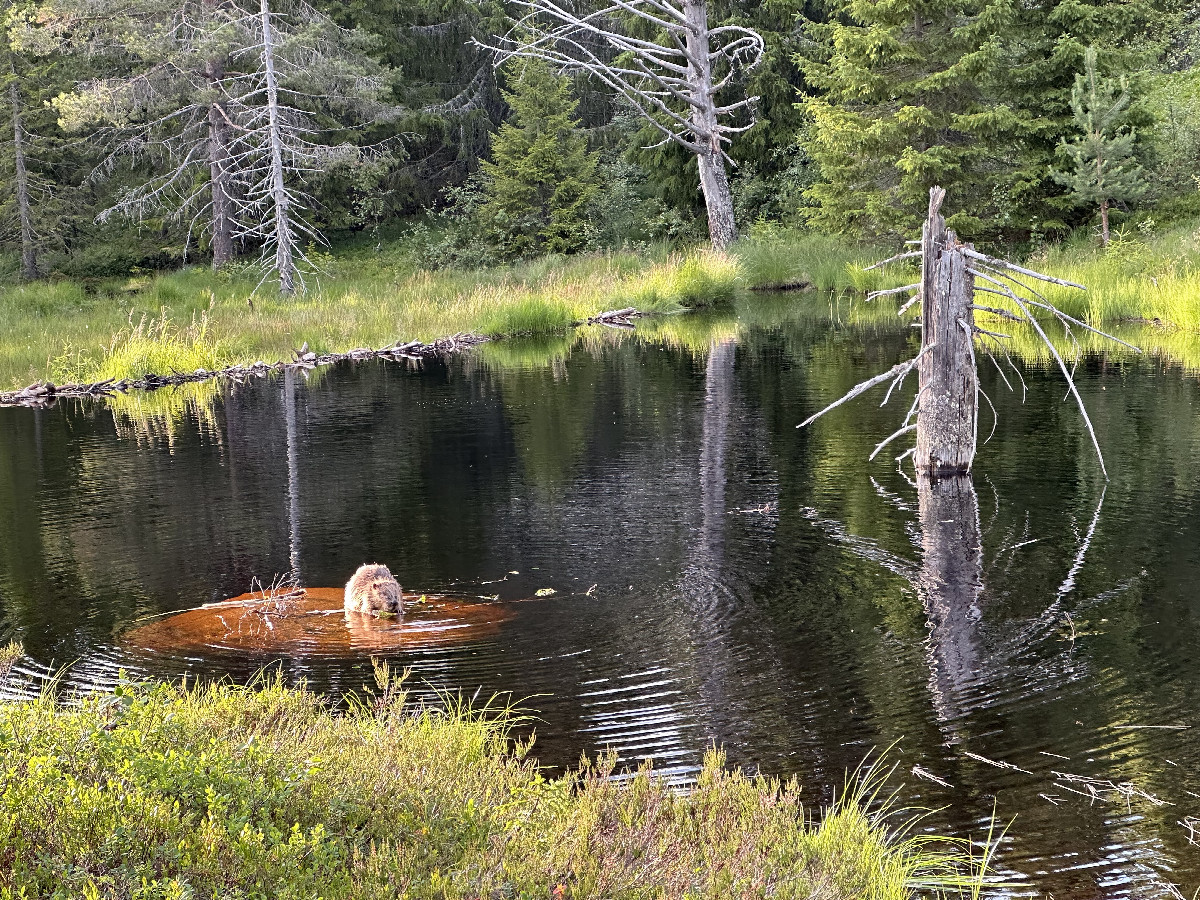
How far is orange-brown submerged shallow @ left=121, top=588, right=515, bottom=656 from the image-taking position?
7020 mm

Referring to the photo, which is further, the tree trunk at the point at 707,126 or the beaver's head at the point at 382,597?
the tree trunk at the point at 707,126

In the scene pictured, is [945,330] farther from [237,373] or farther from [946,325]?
[237,373]

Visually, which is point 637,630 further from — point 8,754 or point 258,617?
point 8,754

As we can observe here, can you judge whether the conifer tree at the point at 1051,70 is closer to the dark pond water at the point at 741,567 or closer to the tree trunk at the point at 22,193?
the dark pond water at the point at 741,567

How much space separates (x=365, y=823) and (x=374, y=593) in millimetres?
3366

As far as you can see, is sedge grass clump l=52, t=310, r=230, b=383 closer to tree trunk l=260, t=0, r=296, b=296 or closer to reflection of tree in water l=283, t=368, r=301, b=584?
reflection of tree in water l=283, t=368, r=301, b=584

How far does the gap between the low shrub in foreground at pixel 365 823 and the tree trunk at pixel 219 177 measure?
28876 mm

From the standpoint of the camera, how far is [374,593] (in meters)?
7.32

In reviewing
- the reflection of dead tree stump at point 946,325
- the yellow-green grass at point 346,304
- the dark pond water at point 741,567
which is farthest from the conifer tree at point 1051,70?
the reflection of dead tree stump at point 946,325

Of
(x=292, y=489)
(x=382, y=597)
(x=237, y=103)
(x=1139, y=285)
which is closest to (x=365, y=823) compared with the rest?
(x=382, y=597)

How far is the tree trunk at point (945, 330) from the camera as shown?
9781 millimetres

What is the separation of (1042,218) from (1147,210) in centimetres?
248

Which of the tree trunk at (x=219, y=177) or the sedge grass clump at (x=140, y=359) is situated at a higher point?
the tree trunk at (x=219, y=177)

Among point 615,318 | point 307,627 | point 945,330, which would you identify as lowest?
point 307,627
